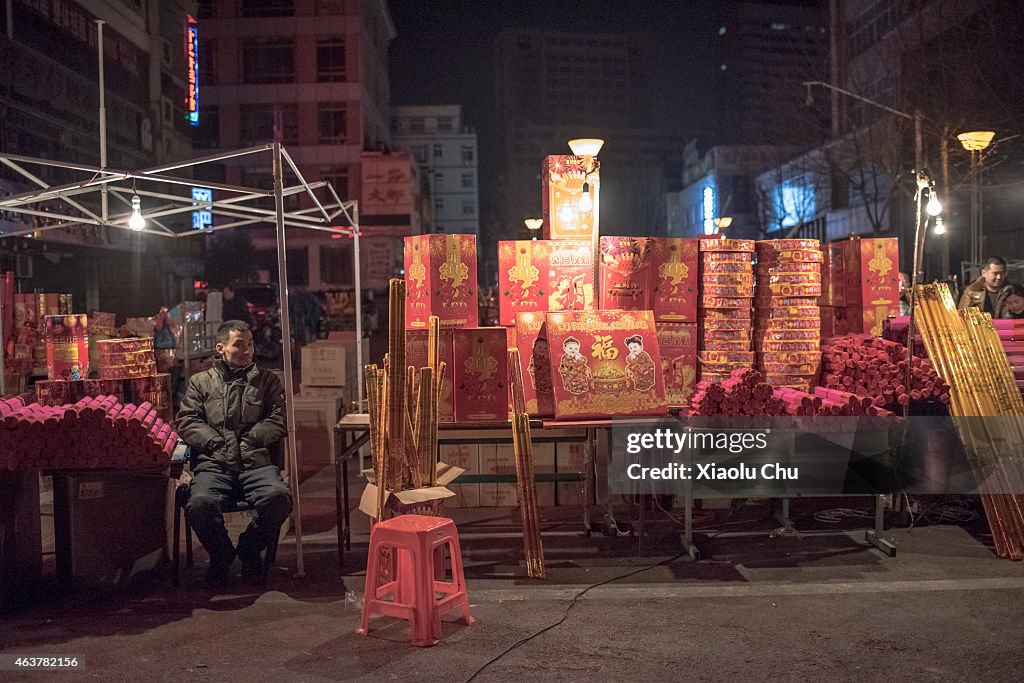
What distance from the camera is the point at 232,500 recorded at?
6.16 m

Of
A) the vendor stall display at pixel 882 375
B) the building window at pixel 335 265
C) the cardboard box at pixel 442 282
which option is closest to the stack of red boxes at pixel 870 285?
the vendor stall display at pixel 882 375

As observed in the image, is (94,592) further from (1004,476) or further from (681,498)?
(1004,476)

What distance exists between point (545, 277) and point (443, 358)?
1368 millimetres

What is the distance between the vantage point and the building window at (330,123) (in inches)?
1785

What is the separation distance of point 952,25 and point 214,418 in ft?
75.2

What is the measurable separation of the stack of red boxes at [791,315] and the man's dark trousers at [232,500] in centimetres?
448

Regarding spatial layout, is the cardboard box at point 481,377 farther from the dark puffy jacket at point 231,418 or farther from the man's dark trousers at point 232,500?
the man's dark trousers at point 232,500

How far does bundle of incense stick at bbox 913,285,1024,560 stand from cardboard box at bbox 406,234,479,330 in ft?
12.9

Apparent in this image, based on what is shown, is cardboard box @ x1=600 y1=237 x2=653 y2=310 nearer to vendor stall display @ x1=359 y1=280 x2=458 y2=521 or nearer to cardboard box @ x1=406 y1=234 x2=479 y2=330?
cardboard box @ x1=406 y1=234 x2=479 y2=330

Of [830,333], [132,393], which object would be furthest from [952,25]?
[132,393]

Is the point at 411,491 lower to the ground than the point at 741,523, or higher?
higher

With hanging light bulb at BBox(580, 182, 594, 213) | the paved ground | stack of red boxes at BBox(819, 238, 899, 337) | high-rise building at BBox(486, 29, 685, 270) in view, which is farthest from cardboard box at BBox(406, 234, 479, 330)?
high-rise building at BBox(486, 29, 685, 270)

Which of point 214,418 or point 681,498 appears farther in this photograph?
point 681,498

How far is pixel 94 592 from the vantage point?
581cm
